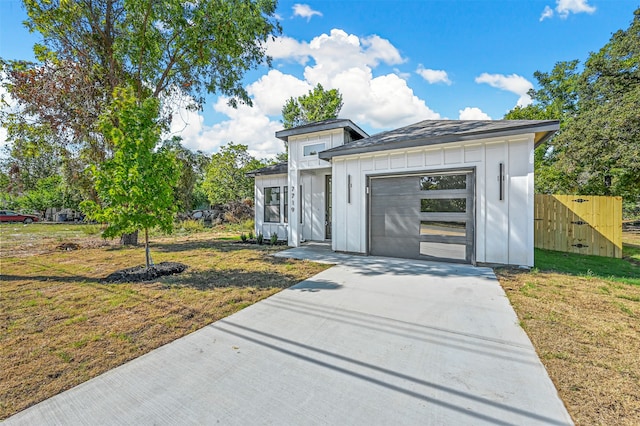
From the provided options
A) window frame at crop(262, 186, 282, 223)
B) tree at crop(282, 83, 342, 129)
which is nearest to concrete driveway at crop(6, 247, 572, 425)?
window frame at crop(262, 186, 282, 223)

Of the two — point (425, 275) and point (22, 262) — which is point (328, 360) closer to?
point (425, 275)

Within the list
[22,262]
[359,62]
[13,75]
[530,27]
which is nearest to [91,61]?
[13,75]

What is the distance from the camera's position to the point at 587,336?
2834 millimetres

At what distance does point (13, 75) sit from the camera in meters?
8.23

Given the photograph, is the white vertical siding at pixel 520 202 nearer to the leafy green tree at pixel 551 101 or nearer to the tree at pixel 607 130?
the tree at pixel 607 130

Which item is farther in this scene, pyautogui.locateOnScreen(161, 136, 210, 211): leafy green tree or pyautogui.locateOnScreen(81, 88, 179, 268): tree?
pyautogui.locateOnScreen(161, 136, 210, 211): leafy green tree

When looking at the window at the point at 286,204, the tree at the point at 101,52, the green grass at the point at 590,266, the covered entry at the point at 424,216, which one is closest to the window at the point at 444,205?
the covered entry at the point at 424,216

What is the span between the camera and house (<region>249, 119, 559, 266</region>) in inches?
224

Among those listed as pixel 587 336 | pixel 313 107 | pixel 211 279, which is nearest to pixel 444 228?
pixel 587 336

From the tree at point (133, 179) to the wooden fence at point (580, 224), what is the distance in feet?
33.7

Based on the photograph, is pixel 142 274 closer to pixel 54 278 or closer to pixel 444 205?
pixel 54 278

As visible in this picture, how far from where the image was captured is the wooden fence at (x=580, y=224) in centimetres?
743

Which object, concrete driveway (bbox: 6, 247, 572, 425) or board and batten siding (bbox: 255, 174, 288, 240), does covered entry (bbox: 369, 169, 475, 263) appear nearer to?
concrete driveway (bbox: 6, 247, 572, 425)

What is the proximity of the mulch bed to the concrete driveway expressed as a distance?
2927mm
